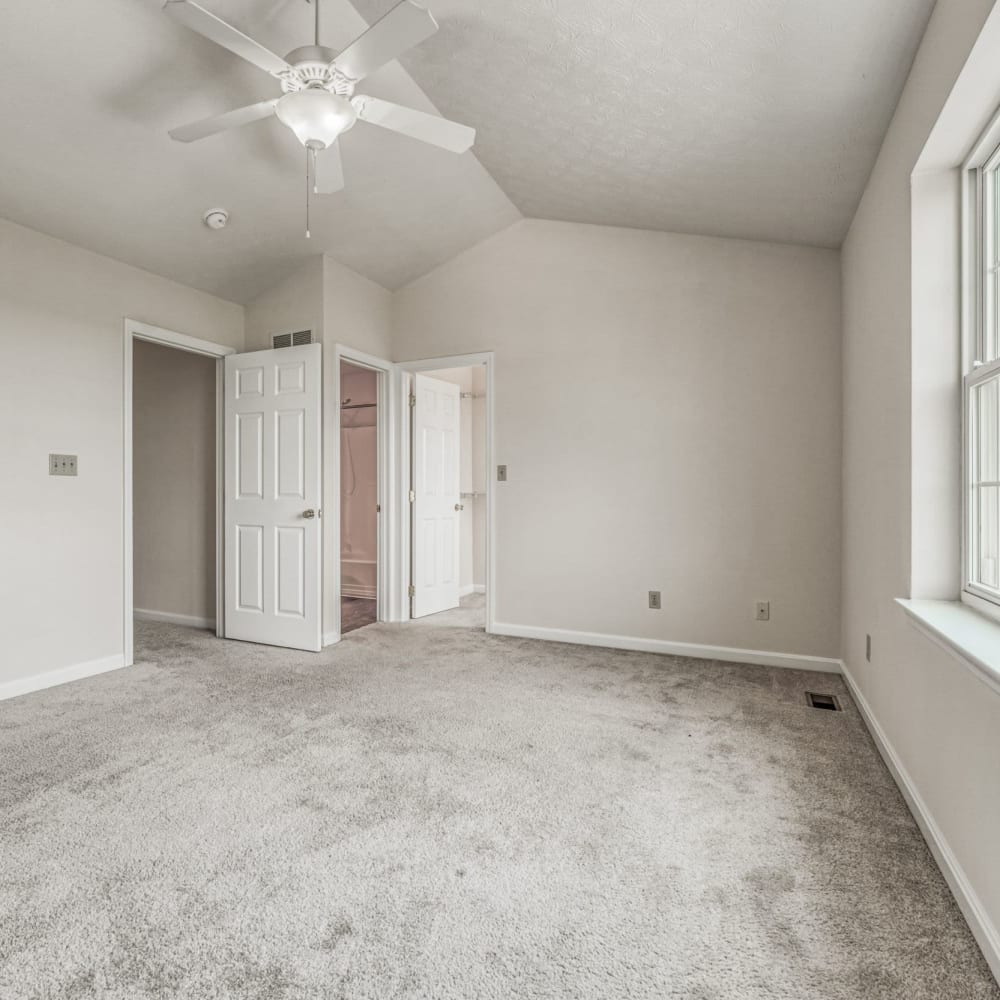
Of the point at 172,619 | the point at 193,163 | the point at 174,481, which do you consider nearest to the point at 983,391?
the point at 193,163

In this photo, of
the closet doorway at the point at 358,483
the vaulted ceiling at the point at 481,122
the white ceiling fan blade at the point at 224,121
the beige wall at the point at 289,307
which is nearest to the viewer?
the vaulted ceiling at the point at 481,122

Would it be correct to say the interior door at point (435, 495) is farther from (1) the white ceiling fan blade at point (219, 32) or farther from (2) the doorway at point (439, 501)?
(1) the white ceiling fan blade at point (219, 32)

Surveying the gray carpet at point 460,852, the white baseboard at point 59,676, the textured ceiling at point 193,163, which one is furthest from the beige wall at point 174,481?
the gray carpet at point 460,852

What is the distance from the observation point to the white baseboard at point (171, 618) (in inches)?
184

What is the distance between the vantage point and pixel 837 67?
2037mm

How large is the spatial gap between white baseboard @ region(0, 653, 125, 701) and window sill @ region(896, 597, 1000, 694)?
13.1 ft

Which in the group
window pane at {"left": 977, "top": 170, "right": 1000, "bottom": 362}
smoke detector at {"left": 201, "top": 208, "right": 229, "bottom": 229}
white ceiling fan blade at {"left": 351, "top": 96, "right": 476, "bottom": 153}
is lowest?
window pane at {"left": 977, "top": 170, "right": 1000, "bottom": 362}

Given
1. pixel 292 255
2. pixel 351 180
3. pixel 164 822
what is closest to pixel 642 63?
pixel 351 180

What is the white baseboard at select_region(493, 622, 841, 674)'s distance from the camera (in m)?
3.58

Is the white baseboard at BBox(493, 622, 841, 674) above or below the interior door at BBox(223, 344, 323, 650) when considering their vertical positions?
below

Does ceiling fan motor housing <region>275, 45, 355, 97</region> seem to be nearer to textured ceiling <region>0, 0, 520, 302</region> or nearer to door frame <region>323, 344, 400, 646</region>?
textured ceiling <region>0, 0, 520, 302</region>

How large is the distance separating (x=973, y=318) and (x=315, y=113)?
2258 millimetres

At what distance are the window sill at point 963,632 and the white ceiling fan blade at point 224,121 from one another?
2.68 metres

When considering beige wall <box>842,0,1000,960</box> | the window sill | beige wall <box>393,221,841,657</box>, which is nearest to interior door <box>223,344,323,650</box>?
beige wall <box>393,221,841,657</box>
